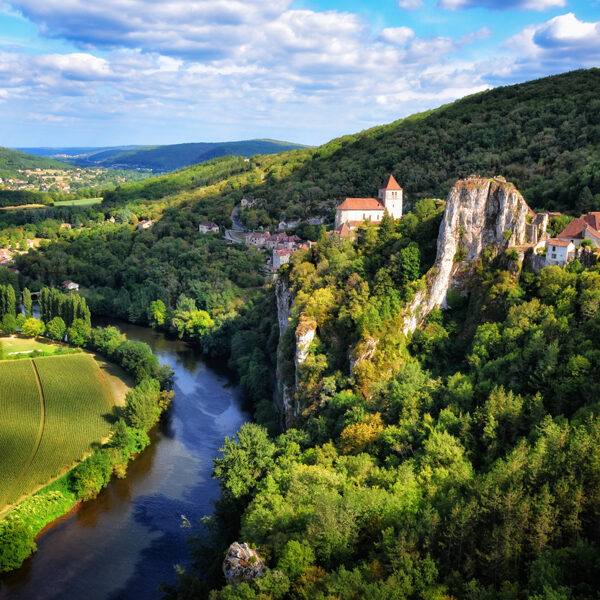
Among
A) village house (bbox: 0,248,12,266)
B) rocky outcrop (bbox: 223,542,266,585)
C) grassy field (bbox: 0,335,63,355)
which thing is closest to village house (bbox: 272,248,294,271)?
grassy field (bbox: 0,335,63,355)

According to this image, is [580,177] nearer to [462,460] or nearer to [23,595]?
[462,460]

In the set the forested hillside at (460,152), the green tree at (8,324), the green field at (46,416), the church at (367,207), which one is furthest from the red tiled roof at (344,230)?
the green tree at (8,324)

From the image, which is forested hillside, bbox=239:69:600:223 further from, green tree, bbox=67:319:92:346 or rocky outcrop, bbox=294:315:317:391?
green tree, bbox=67:319:92:346

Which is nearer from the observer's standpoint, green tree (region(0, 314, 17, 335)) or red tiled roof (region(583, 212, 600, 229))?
red tiled roof (region(583, 212, 600, 229))

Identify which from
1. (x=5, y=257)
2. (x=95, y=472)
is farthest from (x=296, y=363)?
(x=5, y=257)

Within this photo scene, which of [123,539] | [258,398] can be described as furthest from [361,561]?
[258,398]

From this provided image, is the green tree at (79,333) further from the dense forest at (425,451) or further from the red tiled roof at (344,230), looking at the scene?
the red tiled roof at (344,230)

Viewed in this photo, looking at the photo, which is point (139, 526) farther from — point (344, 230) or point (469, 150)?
point (469, 150)
